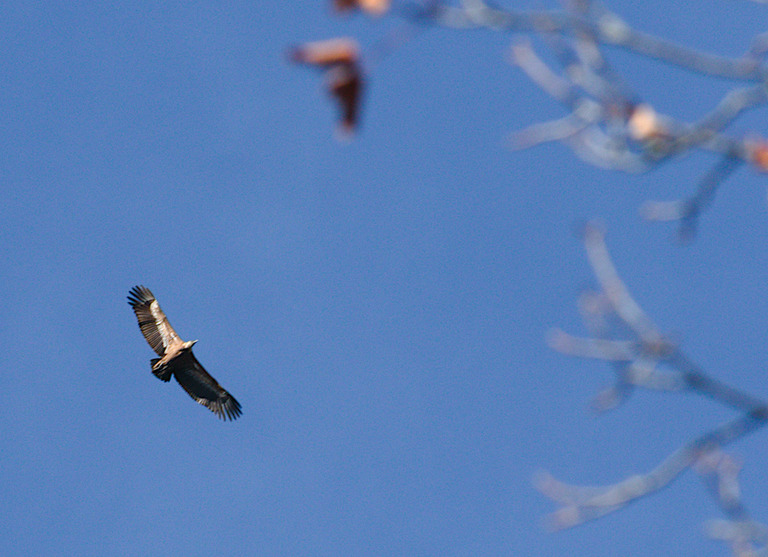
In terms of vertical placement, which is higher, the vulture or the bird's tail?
the vulture

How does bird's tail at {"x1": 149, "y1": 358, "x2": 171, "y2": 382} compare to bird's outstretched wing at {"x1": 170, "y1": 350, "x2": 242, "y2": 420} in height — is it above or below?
below

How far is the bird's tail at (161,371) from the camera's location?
90.7 ft

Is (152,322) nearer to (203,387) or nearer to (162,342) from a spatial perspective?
(162,342)

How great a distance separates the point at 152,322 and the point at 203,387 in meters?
3.23

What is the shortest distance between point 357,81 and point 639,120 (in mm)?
1563

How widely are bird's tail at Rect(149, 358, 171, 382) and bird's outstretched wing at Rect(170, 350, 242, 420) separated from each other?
0.24 metres

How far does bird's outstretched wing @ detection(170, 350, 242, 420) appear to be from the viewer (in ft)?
93.5

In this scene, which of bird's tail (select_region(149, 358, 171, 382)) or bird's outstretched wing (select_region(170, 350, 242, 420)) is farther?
bird's outstretched wing (select_region(170, 350, 242, 420))

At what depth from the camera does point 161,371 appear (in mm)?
27891

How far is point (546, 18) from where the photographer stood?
14.1 feet

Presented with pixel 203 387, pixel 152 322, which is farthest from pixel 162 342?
pixel 203 387

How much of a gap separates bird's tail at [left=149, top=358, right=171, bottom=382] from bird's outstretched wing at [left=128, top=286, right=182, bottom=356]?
1.31 feet

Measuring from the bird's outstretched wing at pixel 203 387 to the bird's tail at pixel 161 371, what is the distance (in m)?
0.24

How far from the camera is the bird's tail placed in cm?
2766
